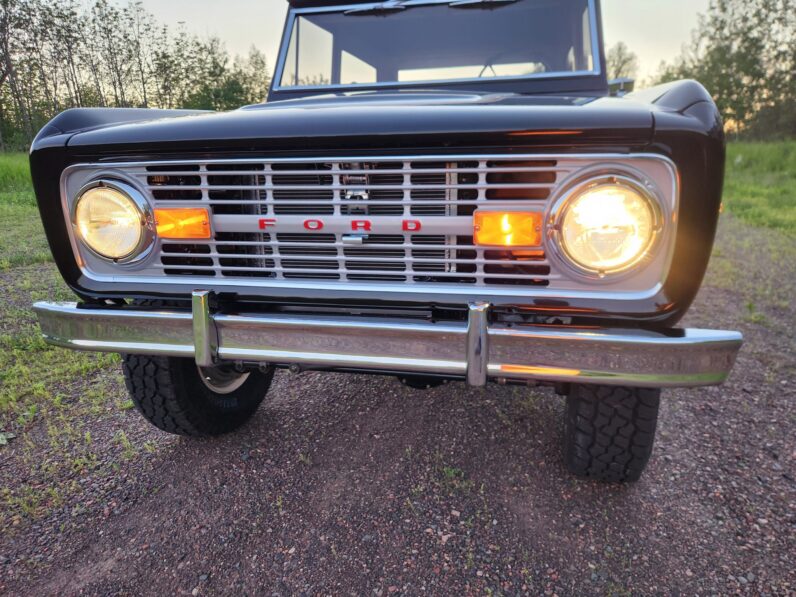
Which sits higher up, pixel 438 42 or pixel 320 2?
pixel 320 2

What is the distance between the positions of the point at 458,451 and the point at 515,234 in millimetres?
1216

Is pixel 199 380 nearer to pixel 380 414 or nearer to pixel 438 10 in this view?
pixel 380 414

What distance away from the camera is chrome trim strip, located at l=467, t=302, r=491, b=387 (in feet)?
4.49

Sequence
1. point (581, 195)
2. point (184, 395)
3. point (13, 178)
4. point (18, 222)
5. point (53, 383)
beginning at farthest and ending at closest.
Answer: point (13, 178) < point (18, 222) < point (53, 383) < point (184, 395) < point (581, 195)

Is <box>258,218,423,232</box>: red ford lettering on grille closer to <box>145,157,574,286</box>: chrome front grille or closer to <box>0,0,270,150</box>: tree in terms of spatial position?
<box>145,157,574,286</box>: chrome front grille

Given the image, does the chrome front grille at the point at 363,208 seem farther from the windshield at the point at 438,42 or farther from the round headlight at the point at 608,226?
the windshield at the point at 438,42

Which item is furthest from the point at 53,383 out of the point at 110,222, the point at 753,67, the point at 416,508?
the point at 753,67

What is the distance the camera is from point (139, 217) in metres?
1.60

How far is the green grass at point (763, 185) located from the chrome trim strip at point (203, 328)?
905 centimetres

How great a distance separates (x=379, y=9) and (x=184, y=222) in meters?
1.77

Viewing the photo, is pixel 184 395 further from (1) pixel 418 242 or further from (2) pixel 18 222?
(2) pixel 18 222

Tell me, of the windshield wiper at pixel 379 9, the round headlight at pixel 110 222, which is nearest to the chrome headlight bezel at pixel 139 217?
the round headlight at pixel 110 222

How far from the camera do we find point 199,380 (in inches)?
88.0

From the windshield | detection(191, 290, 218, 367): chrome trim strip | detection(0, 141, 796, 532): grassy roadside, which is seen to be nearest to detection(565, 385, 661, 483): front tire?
detection(191, 290, 218, 367): chrome trim strip
